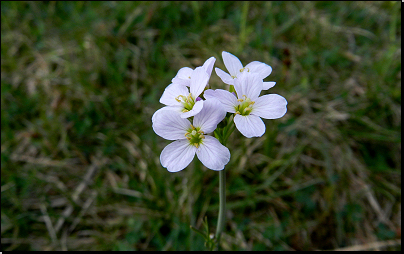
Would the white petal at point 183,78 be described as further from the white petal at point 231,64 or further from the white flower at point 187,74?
the white petal at point 231,64

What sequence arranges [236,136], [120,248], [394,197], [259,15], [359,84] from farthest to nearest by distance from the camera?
[259,15] < [359,84] < [236,136] < [394,197] < [120,248]

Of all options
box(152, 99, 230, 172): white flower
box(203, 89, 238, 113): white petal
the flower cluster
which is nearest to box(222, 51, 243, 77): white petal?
the flower cluster

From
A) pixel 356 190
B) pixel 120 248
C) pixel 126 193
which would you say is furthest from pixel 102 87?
pixel 356 190

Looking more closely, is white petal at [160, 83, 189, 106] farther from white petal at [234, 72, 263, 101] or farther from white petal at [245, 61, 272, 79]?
white petal at [245, 61, 272, 79]

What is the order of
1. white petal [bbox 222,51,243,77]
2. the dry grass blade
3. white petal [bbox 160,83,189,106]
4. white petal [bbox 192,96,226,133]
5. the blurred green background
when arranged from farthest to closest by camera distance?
the blurred green background, the dry grass blade, white petal [bbox 222,51,243,77], white petal [bbox 160,83,189,106], white petal [bbox 192,96,226,133]

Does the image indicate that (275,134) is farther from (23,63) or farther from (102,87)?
(23,63)

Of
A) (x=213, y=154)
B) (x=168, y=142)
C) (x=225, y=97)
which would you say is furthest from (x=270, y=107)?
(x=168, y=142)

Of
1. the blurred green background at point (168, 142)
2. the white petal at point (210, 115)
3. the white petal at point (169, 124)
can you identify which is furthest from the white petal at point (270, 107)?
the blurred green background at point (168, 142)
